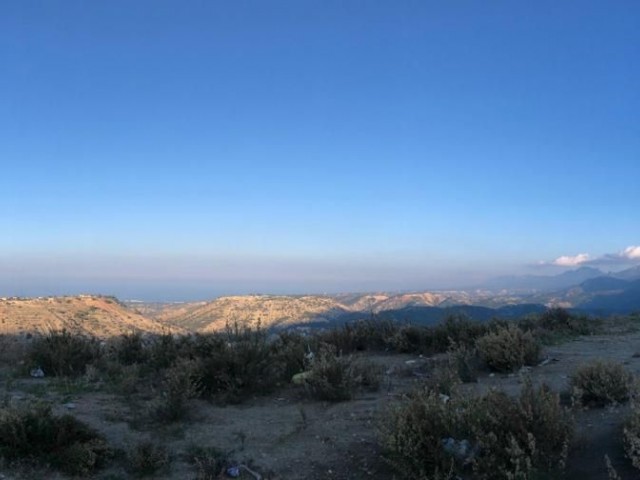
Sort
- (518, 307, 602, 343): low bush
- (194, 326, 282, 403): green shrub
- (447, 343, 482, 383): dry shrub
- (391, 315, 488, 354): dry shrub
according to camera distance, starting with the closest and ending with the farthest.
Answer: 1. (194, 326, 282, 403): green shrub
2. (447, 343, 482, 383): dry shrub
3. (391, 315, 488, 354): dry shrub
4. (518, 307, 602, 343): low bush

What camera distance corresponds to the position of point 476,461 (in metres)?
5.81

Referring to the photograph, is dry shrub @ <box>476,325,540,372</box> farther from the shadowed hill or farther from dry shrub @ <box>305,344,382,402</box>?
the shadowed hill

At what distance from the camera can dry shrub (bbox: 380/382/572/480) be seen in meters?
5.73

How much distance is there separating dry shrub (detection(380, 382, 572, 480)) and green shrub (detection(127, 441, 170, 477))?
8.88ft

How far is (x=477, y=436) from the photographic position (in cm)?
589

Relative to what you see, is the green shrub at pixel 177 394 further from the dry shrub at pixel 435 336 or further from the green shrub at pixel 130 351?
the dry shrub at pixel 435 336

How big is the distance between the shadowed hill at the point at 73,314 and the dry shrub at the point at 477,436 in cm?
3360

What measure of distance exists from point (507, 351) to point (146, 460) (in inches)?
297

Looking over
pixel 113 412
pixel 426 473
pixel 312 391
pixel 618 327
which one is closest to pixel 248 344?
pixel 312 391

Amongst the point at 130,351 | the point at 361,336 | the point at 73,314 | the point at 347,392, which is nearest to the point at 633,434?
the point at 347,392

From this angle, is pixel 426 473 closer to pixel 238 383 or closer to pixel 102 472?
pixel 102 472

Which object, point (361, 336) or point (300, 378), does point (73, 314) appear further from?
point (300, 378)

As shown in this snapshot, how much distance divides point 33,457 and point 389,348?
10209 mm

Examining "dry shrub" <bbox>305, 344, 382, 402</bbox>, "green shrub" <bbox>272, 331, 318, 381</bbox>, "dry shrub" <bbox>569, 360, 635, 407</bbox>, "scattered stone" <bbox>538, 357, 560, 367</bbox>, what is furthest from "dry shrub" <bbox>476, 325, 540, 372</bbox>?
"green shrub" <bbox>272, 331, 318, 381</bbox>
